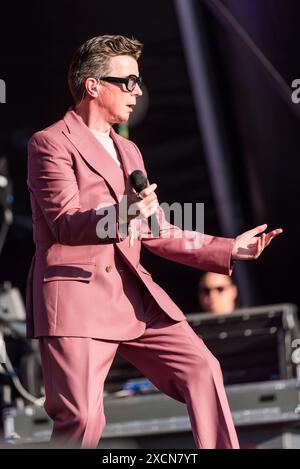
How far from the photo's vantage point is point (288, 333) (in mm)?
6797

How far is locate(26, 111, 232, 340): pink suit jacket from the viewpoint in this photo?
3844 mm

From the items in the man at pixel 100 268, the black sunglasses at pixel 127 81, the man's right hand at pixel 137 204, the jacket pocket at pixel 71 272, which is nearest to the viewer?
the man's right hand at pixel 137 204

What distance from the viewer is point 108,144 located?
4.15 meters

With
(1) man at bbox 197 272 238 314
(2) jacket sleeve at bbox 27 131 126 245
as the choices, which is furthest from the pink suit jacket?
(1) man at bbox 197 272 238 314

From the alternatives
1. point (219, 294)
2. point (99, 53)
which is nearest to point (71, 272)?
point (99, 53)

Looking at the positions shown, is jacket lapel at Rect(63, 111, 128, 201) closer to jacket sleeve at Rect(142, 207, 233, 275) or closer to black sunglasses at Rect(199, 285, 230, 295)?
jacket sleeve at Rect(142, 207, 233, 275)

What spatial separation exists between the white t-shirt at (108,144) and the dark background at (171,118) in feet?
11.2

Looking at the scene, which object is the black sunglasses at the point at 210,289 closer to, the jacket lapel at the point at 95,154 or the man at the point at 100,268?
the man at the point at 100,268

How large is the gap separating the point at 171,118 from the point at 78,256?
4730 millimetres

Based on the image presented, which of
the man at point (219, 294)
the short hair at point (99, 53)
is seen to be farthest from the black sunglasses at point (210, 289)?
the short hair at point (99, 53)

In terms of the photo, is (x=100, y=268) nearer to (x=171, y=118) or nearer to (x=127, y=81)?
(x=127, y=81)

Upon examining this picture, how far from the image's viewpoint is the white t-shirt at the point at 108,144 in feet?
13.5

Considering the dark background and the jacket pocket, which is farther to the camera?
the dark background
